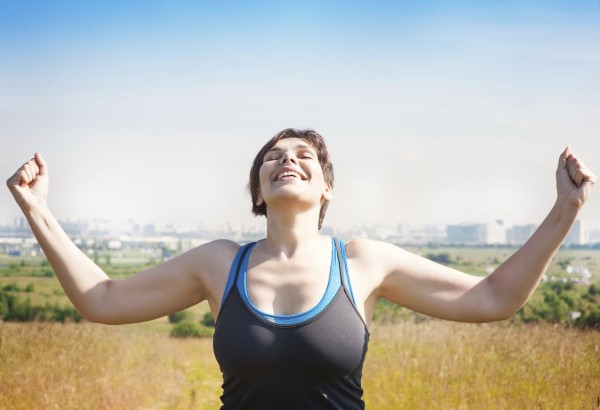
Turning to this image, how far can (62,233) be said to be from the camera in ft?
9.48

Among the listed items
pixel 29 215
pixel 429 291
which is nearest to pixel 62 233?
pixel 29 215

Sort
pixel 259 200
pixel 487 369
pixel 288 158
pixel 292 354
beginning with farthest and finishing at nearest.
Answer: pixel 487 369 → pixel 259 200 → pixel 288 158 → pixel 292 354

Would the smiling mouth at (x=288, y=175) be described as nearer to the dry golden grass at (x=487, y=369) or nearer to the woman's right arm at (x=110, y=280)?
the woman's right arm at (x=110, y=280)

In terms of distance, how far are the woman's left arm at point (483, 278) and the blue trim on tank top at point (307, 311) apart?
6.3 inches

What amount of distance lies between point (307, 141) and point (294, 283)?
623 millimetres

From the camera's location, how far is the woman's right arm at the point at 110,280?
9.15 ft

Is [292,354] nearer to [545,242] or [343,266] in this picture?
[343,266]

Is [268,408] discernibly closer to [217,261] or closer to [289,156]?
[217,261]

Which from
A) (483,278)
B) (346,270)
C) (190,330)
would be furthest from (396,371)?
(190,330)

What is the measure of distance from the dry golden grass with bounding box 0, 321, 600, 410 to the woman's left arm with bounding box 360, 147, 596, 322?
2.57 metres

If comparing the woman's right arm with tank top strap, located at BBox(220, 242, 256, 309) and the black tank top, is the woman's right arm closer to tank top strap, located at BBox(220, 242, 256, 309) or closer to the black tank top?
tank top strap, located at BBox(220, 242, 256, 309)

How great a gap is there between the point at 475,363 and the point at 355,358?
400 cm

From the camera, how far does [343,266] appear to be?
264 cm

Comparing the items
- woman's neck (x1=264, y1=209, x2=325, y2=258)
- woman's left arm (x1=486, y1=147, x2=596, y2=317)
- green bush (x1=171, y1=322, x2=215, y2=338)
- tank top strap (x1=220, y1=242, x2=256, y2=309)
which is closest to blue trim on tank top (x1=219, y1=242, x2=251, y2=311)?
tank top strap (x1=220, y1=242, x2=256, y2=309)
